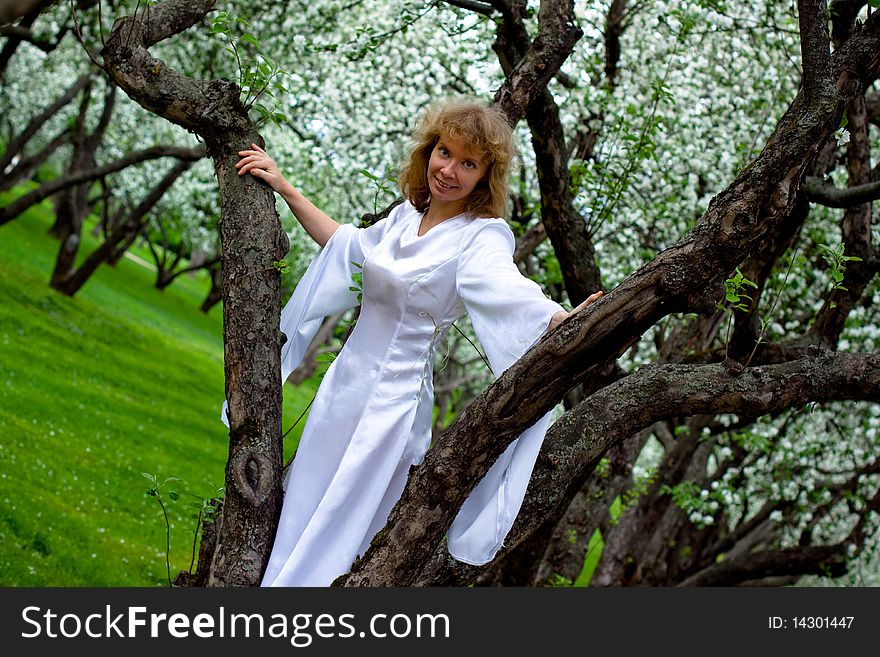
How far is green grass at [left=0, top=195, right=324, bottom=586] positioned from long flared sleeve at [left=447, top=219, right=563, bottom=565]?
110cm

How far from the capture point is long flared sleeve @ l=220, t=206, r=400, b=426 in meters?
4.20

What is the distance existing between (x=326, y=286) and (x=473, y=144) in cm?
86

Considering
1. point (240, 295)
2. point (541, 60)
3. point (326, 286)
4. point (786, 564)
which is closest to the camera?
point (240, 295)

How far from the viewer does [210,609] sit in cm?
342

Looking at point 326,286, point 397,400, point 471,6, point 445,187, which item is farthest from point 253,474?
point 471,6

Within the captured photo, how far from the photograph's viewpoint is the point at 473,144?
385 cm

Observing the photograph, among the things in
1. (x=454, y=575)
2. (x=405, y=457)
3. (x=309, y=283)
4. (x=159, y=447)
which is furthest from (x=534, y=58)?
(x=159, y=447)

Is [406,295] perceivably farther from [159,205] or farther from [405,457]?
[159,205]

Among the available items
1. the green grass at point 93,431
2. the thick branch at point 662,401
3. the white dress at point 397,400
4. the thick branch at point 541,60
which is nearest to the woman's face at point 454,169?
the white dress at point 397,400

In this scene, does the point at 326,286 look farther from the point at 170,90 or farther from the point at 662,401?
the point at 662,401

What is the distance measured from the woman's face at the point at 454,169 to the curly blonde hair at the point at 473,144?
0.03 m

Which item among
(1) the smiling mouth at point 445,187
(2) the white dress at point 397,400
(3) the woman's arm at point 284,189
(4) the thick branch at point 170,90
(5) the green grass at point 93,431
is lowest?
(5) the green grass at point 93,431

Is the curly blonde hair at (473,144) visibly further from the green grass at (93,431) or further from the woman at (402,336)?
the green grass at (93,431)

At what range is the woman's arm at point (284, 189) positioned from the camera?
3.93 meters
